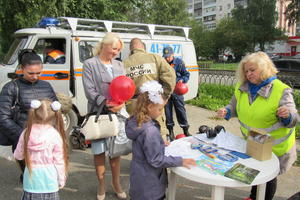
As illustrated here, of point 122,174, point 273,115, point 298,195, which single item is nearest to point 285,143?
point 273,115

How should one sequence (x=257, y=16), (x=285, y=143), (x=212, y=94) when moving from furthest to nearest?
(x=257, y=16)
(x=212, y=94)
(x=285, y=143)

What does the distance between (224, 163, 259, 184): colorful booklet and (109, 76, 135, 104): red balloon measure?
1.28 m

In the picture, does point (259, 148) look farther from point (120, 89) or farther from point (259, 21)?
point (259, 21)

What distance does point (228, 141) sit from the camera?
8.66 feet

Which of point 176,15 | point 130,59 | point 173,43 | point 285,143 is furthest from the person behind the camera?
point 176,15

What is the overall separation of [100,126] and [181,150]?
0.87 metres

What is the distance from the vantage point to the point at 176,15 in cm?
3256

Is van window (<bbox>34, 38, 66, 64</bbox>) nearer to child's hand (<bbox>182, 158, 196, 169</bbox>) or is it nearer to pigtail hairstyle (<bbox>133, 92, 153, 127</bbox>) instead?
pigtail hairstyle (<bbox>133, 92, 153, 127</bbox>)

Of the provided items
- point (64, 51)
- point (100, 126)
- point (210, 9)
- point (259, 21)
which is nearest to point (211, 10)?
point (210, 9)

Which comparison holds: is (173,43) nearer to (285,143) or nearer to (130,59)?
(130,59)

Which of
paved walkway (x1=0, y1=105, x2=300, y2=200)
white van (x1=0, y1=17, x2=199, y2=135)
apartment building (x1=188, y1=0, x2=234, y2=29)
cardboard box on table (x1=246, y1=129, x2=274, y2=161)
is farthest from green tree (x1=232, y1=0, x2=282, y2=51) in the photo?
cardboard box on table (x1=246, y1=129, x2=274, y2=161)

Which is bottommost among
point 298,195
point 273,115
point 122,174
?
point 122,174

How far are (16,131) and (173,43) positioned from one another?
5.25m

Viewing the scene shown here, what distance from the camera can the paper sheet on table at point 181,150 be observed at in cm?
240
